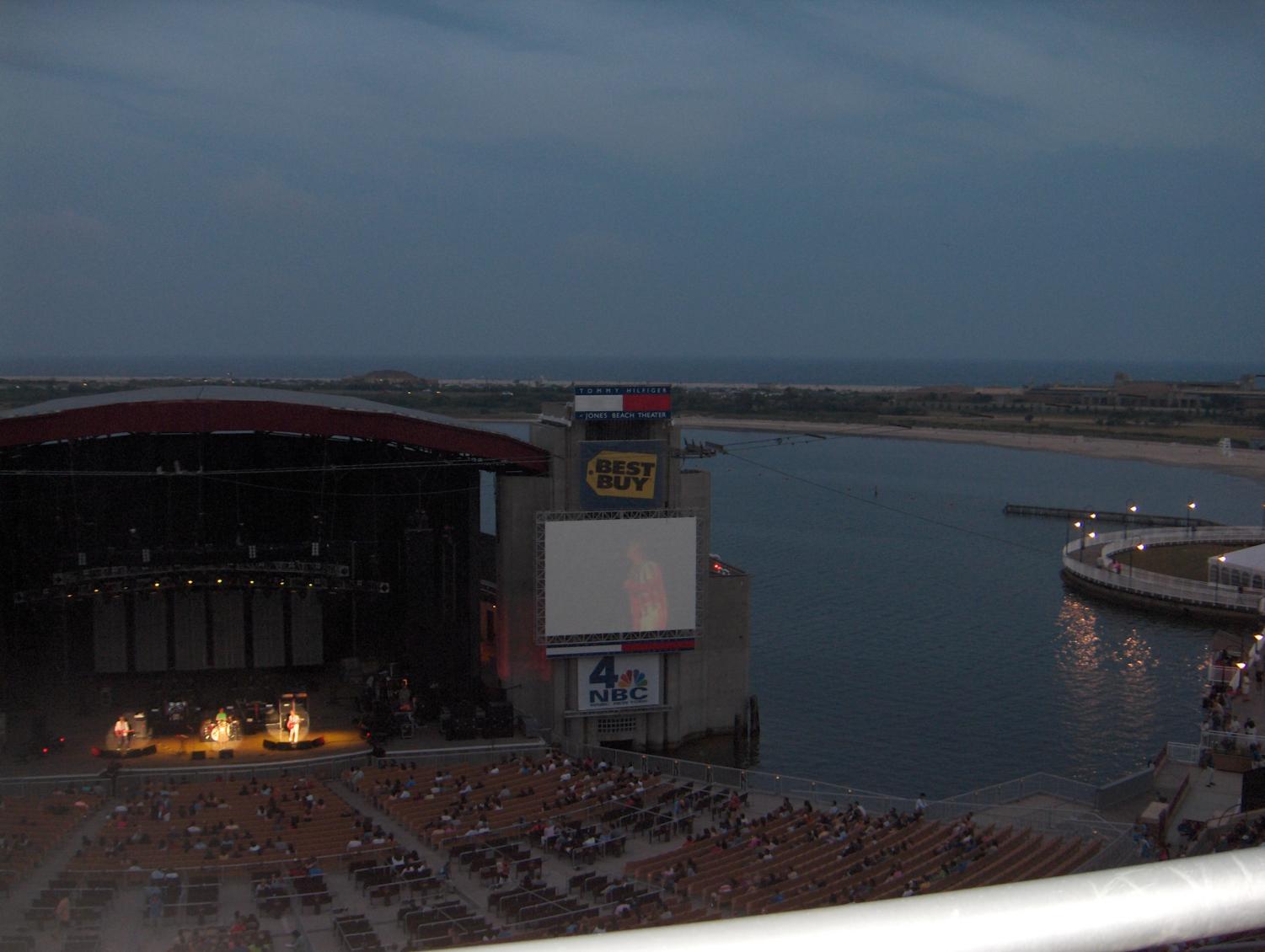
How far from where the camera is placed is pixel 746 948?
0.77 metres

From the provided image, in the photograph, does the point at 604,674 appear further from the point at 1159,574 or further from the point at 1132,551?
the point at 1132,551

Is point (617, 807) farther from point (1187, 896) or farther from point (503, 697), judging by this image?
point (1187, 896)

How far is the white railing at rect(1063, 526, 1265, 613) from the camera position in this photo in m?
32.3

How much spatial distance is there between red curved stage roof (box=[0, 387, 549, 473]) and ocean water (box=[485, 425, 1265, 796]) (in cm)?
650

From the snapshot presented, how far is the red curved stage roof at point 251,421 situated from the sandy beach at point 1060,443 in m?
44.5

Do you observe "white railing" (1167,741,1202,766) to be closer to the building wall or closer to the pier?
the building wall

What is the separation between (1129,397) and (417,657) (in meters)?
90.5

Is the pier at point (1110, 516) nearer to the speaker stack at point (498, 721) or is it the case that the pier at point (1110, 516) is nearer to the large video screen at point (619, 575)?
the large video screen at point (619, 575)

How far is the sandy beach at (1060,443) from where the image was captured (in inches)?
2709

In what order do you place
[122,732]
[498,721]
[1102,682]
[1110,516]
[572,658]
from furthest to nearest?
[1110,516], [1102,682], [572,658], [498,721], [122,732]

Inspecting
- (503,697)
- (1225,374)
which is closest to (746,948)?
(503,697)

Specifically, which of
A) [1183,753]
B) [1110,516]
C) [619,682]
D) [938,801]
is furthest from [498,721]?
[1110,516]

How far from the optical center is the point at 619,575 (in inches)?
714

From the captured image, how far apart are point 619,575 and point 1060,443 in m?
68.5
